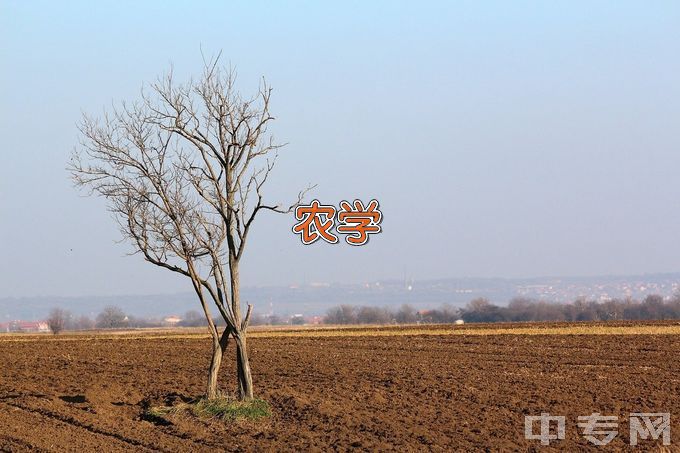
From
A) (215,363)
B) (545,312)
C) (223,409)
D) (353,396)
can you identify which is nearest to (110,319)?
(545,312)

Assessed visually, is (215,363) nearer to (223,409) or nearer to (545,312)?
(223,409)

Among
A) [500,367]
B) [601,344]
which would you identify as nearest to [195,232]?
[500,367]

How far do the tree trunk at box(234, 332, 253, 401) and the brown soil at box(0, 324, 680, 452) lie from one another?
745 millimetres

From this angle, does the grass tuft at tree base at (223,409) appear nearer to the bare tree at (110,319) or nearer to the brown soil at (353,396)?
the brown soil at (353,396)

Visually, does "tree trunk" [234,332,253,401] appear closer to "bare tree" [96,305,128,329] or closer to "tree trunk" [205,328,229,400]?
"tree trunk" [205,328,229,400]

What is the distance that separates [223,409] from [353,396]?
12.7 feet

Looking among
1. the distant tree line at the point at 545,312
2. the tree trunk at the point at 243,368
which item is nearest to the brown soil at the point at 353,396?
the tree trunk at the point at 243,368

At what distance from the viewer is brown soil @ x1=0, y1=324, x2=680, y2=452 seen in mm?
16219

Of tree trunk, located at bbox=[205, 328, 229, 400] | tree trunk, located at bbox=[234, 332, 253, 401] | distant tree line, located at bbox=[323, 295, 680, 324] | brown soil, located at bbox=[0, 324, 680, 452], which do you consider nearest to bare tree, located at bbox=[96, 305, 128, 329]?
distant tree line, located at bbox=[323, 295, 680, 324]

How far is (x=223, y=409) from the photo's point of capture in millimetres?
18016

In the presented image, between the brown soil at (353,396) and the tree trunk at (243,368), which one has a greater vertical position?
the tree trunk at (243,368)

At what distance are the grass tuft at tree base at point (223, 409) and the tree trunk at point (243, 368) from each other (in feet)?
0.60

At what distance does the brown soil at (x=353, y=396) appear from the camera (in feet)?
53.2

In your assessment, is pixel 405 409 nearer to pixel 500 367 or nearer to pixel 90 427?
pixel 90 427
